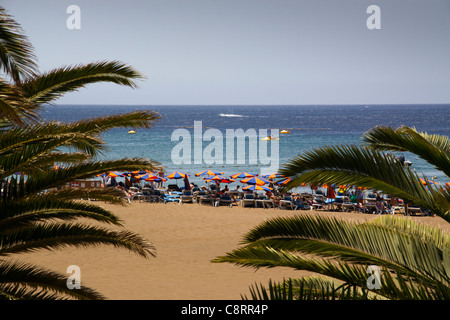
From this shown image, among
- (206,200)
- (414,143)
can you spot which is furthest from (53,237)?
(206,200)

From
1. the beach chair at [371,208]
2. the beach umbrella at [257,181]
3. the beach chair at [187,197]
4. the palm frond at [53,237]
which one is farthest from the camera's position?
the beach umbrella at [257,181]

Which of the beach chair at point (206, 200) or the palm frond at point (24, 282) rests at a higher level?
the palm frond at point (24, 282)

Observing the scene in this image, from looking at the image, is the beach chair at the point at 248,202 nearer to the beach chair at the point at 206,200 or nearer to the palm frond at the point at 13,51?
the beach chair at the point at 206,200

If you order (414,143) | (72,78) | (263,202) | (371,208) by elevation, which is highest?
(72,78)

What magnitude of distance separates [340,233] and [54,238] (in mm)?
2981

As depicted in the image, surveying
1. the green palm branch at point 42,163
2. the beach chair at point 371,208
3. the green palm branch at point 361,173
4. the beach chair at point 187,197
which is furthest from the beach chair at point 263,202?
the green palm branch at point 361,173

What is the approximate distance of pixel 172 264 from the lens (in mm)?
11305

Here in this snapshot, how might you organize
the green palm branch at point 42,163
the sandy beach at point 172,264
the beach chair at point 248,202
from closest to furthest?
the green palm branch at point 42,163
the sandy beach at point 172,264
the beach chair at point 248,202

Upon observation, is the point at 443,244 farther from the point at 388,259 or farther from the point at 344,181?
the point at 344,181

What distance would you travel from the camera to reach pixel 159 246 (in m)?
13.1

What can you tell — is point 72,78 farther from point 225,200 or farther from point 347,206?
point 347,206

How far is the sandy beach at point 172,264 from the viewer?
9.30 m

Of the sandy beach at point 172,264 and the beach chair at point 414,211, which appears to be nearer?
the sandy beach at point 172,264
